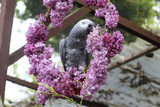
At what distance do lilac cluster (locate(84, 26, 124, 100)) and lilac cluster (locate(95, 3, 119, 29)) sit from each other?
2.1 inches

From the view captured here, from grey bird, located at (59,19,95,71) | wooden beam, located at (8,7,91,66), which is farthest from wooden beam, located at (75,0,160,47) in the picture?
grey bird, located at (59,19,95,71)

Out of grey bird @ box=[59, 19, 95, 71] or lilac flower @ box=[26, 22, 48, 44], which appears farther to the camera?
grey bird @ box=[59, 19, 95, 71]

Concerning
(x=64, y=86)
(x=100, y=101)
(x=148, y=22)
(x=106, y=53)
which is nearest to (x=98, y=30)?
(x=106, y=53)

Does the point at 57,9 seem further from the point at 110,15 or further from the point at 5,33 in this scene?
the point at 5,33

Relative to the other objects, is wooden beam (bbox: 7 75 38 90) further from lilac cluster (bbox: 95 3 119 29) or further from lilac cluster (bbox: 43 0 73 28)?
lilac cluster (bbox: 95 3 119 29)

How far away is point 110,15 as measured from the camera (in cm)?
85

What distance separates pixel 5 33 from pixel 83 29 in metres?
0.38

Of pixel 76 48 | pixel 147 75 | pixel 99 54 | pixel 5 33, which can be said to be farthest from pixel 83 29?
pixel 147 75

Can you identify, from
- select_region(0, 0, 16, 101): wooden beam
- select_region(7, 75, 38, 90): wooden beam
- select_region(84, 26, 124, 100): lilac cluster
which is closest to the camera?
select_region(84, 26, 124, 100): lilac cluster

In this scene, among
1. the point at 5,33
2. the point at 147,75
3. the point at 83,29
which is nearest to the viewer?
the point at 83,29

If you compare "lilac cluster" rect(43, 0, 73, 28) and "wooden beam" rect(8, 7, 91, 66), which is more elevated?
"lilac cluster" rect(43, 0, 73, 28)

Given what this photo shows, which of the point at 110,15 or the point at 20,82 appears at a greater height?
the point at 110,15

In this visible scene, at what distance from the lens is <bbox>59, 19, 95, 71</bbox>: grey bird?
0.99 metres

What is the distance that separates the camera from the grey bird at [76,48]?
989 mm
